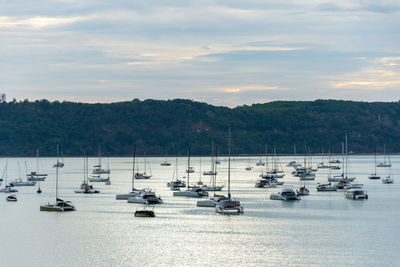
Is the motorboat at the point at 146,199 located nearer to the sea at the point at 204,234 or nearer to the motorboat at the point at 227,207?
the sea at the point at 204,234

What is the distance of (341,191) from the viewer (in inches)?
5443

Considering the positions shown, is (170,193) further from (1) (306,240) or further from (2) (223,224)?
(1) (306,240)

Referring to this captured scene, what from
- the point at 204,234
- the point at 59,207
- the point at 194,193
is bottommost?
the point at 204,234

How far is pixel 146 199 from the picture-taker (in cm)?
11200

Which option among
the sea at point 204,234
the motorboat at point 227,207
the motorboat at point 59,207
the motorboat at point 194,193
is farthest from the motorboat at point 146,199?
the motorboat at point 227,207

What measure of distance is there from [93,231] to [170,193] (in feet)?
176

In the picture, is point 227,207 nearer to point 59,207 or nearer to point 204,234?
point 204,234

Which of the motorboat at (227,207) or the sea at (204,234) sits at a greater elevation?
the motorboat at (227,207)

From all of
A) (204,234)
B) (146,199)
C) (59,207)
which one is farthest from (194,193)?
(204,234)

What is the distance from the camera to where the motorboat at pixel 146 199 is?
111 meters

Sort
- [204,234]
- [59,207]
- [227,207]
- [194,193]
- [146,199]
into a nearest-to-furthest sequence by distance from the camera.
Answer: [204,234]
[227,207]
[59,207]
[146,199]
[194,193]

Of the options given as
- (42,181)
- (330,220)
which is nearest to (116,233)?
(330,220)

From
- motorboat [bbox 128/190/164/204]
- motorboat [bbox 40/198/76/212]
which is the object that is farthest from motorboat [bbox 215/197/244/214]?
motorboat [bbox 40/198/76/212]

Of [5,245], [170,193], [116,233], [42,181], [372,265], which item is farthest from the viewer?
[42,181]
